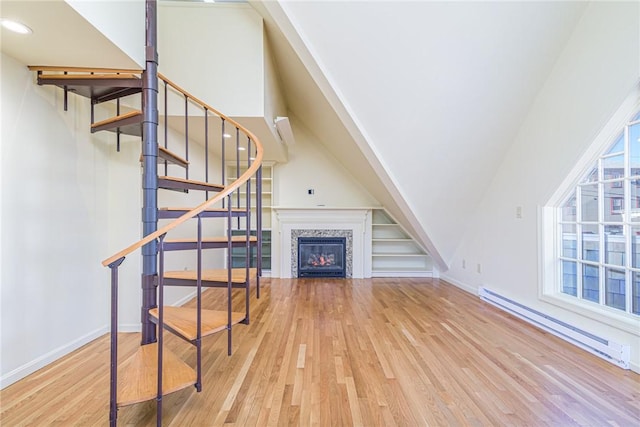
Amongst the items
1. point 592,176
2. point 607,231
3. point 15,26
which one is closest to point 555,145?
point 592,176

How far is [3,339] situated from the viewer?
6.22 feet

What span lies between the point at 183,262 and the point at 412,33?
11.6ft

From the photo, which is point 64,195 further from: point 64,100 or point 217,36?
point 217,36

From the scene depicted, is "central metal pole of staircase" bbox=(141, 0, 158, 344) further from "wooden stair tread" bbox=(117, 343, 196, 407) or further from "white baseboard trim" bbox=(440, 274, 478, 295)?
"white baseboard trim" bbox=(440, 274, 478, 295)

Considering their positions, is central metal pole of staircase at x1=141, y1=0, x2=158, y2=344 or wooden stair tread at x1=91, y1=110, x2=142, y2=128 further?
wooden stair tread at x1=91, y1=110, x2=142, y2=128

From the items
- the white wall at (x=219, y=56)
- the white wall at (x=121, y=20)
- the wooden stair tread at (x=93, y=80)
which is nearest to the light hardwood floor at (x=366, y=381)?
the wooden stair tread at (x=93, y=80)

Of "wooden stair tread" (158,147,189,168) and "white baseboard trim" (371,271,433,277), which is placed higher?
"wooden stair tread" (158,147,189,168)

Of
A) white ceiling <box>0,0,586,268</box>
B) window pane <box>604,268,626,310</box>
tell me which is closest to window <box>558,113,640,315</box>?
window pane <box>604,268,626,310</box>

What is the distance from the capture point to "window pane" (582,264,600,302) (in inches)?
96.0

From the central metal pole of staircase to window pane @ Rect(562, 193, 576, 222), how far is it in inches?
142

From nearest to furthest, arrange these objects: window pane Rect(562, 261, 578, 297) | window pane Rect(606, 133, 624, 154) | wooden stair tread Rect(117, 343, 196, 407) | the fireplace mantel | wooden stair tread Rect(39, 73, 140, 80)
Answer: wooden stair tread Rect(117, 343, 196, 407), wooden stair tread Rect(39, 73, 140, 80), window pane Rect(606, 133, 624, 154), window pane Rect(562, 261, 578, 297), the fireplace mantel

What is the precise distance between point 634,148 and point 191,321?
334 cm

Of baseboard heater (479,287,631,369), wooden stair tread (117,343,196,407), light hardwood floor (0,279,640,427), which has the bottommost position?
light hardwood floor (0,279,640,427)

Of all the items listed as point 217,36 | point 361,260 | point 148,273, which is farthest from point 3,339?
point 361,260
